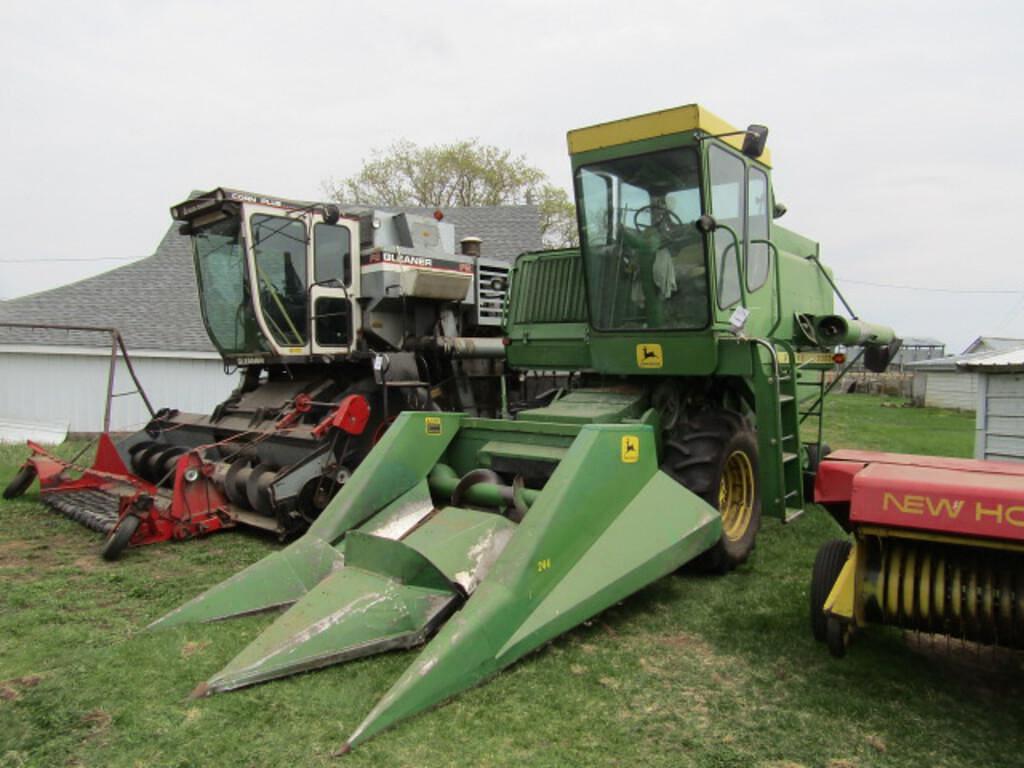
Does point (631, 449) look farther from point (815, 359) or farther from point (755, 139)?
point (815, 359)

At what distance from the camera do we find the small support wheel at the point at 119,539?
5.36 metres

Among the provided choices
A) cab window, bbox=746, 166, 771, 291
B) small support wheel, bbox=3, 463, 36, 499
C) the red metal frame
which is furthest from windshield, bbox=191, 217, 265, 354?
cab window, bbox=746, 166, 771, 291

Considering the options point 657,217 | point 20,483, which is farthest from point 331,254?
point 20,483

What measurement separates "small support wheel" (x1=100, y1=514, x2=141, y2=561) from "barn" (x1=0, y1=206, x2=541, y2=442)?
10.5 metres

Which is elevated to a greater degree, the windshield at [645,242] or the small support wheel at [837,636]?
the windshield at [645,242]

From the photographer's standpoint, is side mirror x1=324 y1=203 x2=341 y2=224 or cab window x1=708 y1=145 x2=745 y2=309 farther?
side mirror x1=324 y1=203 x2=341 y2=224

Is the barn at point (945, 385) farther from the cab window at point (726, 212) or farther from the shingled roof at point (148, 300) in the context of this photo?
the cab window at point (726, 212)

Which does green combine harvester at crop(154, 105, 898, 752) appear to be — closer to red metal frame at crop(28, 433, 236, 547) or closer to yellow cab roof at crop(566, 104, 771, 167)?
yellow cab roof at crop(566, 104, 771, 167)

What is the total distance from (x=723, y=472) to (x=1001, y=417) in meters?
5.50

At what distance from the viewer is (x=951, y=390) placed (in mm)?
28531

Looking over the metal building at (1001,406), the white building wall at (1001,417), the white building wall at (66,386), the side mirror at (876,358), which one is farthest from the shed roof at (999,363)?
the white building wall at (66,386)

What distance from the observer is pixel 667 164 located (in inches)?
208

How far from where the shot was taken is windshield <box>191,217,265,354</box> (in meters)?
7.46

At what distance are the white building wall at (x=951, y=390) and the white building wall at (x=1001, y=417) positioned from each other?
65.7 ft
